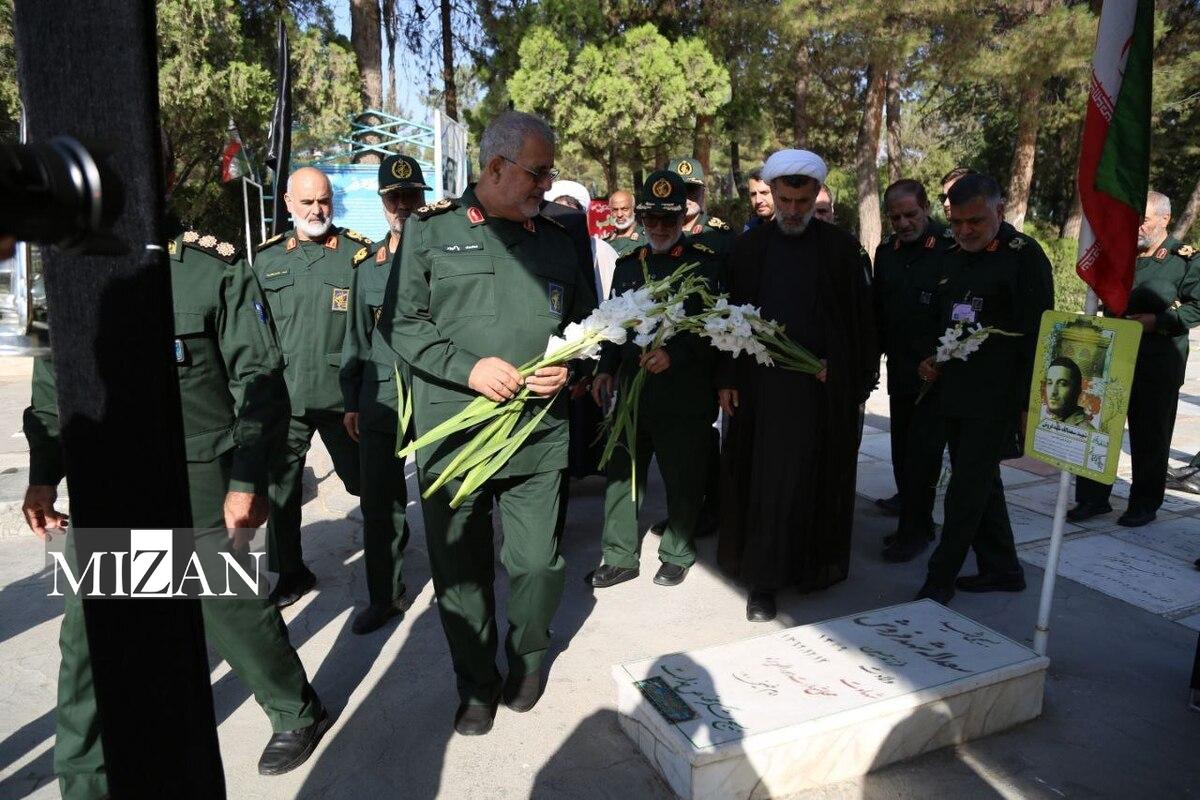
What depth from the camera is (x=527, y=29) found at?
15312 mm

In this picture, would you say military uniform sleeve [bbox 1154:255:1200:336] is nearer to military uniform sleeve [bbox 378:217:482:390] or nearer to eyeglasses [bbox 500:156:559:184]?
eyeglasses [bbox 500:156:559:184]

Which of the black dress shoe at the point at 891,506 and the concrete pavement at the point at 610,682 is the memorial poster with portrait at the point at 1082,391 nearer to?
the concrete pavement at the point at 610,682

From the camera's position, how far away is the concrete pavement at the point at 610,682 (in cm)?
260

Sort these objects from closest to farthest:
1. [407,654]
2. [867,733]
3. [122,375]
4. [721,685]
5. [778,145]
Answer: [122,375] → [867,733] → [721,685] → [407,654] → [778,145]

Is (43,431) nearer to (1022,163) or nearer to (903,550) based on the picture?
(903,550)

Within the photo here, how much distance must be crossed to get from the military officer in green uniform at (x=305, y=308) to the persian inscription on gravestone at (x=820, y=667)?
77.4 inches

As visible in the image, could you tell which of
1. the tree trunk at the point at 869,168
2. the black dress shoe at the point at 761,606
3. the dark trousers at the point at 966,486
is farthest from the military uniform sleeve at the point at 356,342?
the tree trunk at the point at 869,168

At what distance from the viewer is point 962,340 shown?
3688 millimetres

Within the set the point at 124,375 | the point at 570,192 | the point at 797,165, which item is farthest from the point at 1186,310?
the point at 124,375

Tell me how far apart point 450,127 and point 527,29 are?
2566 millimetres

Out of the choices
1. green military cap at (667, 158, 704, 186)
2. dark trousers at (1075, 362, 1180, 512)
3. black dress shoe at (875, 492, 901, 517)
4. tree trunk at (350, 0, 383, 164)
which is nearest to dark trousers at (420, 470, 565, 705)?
black dress shoe at (875, 492, 901, 517)

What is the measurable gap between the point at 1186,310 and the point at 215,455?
197 inches

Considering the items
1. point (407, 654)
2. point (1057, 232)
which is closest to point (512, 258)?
point (407, 654)

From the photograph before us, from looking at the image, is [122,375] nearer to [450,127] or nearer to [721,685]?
[721,685]
